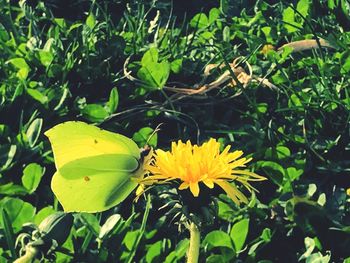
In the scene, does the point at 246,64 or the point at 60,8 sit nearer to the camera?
the point at 246,64

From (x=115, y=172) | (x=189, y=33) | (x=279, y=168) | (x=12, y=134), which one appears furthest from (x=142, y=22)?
(x=115, y=172)

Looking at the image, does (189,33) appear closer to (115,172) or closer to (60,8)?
(60,8)

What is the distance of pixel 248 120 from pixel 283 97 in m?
0.15

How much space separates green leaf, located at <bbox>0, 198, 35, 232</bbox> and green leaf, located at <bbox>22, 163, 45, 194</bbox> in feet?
0.60

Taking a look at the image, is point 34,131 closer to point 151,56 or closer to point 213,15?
point 151,56

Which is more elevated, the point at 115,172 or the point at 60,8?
the point at 115,172

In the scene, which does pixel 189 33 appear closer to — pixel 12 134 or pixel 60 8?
pixel 60 8

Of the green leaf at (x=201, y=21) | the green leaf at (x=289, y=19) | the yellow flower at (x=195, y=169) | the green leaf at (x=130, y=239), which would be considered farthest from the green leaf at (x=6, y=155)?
the green leaf at (x=289, y=19)

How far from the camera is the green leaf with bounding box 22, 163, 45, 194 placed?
2051mm

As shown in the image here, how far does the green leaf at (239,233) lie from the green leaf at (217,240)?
2cm

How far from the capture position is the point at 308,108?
2.32 meters

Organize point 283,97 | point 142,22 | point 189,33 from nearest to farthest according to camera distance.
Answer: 1. point 283,97
2. point 142,22
3. point 189,33

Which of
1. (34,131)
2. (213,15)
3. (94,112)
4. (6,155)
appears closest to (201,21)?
(213,15)

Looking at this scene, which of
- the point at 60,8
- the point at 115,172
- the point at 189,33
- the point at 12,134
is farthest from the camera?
the point at 60,8
